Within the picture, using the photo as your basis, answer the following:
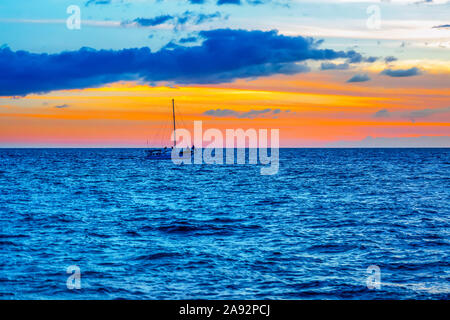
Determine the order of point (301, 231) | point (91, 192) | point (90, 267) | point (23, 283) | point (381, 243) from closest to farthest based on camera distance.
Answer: point (23, 283)
point (90, 267)
point (381, 243)
point (301, 231)
point (91, 192)

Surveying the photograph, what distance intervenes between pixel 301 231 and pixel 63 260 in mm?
13276

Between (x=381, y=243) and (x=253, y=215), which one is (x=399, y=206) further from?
(x=381, y=243)

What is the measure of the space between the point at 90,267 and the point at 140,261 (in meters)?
2.02

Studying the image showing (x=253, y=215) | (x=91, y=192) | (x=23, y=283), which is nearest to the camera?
(x=23, y=283)

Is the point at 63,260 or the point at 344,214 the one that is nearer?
the point at 63,260

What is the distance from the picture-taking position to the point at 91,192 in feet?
178

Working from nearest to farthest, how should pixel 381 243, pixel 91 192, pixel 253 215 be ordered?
pixel 381 243
pixel 253 215
pixel 91 192

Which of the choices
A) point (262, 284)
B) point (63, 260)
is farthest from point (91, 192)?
point (262, 284)

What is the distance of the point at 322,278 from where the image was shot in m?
17.5
